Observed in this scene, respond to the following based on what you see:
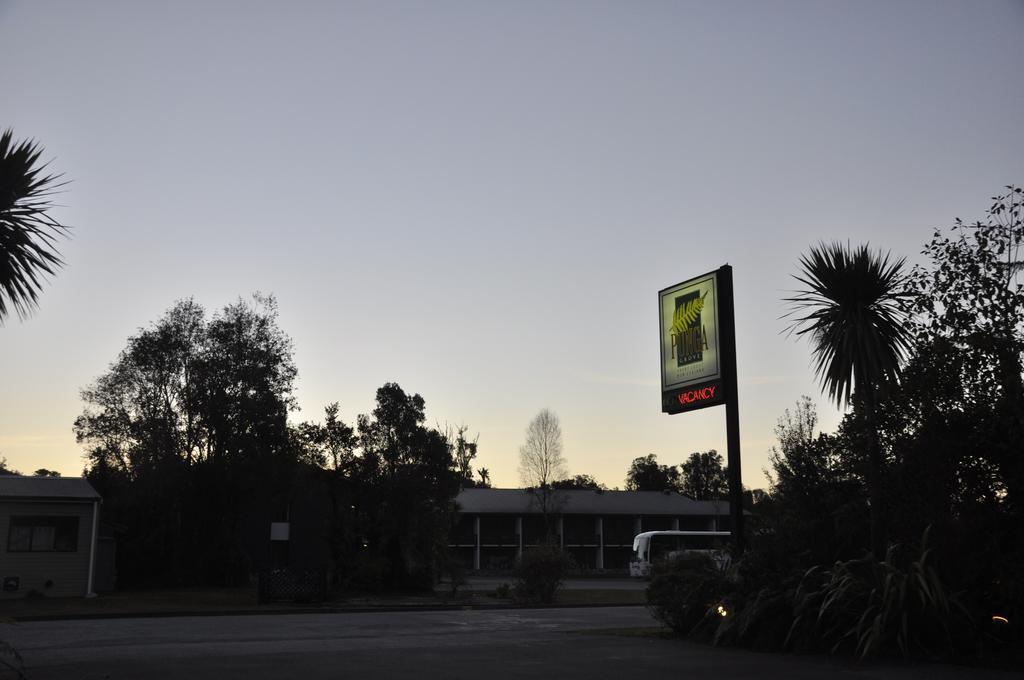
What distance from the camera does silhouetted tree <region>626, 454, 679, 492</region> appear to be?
128 m

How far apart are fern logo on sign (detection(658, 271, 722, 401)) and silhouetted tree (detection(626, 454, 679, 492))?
110547mm

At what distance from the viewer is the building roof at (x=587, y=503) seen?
66875 millimetres

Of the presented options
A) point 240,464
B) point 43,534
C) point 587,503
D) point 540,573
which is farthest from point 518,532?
point 540,573

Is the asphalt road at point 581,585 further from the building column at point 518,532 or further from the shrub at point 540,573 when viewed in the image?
the building column at point 518,532

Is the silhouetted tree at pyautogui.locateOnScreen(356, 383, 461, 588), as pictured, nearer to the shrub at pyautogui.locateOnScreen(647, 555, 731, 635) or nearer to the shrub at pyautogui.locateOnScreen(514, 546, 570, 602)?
the shrub at pyautogui.locateOnScreen(514, 546, 570, 602)

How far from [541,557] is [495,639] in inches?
A: 499

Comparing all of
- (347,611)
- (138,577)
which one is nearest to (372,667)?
(347,611)

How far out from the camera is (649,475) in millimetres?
130000

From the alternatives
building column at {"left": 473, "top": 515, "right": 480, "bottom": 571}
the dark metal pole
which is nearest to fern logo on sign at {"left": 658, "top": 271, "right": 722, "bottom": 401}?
the dark metal pole

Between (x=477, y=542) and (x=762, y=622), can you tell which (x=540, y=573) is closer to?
(x=762, y=622)

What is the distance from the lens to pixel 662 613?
51.4 ft

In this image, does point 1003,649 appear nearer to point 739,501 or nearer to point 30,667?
point 739,501

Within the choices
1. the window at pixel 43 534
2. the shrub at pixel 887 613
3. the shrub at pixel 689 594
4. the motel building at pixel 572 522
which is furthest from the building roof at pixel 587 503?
the shrub at pixel 887 613

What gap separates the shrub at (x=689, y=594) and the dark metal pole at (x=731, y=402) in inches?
35.0
